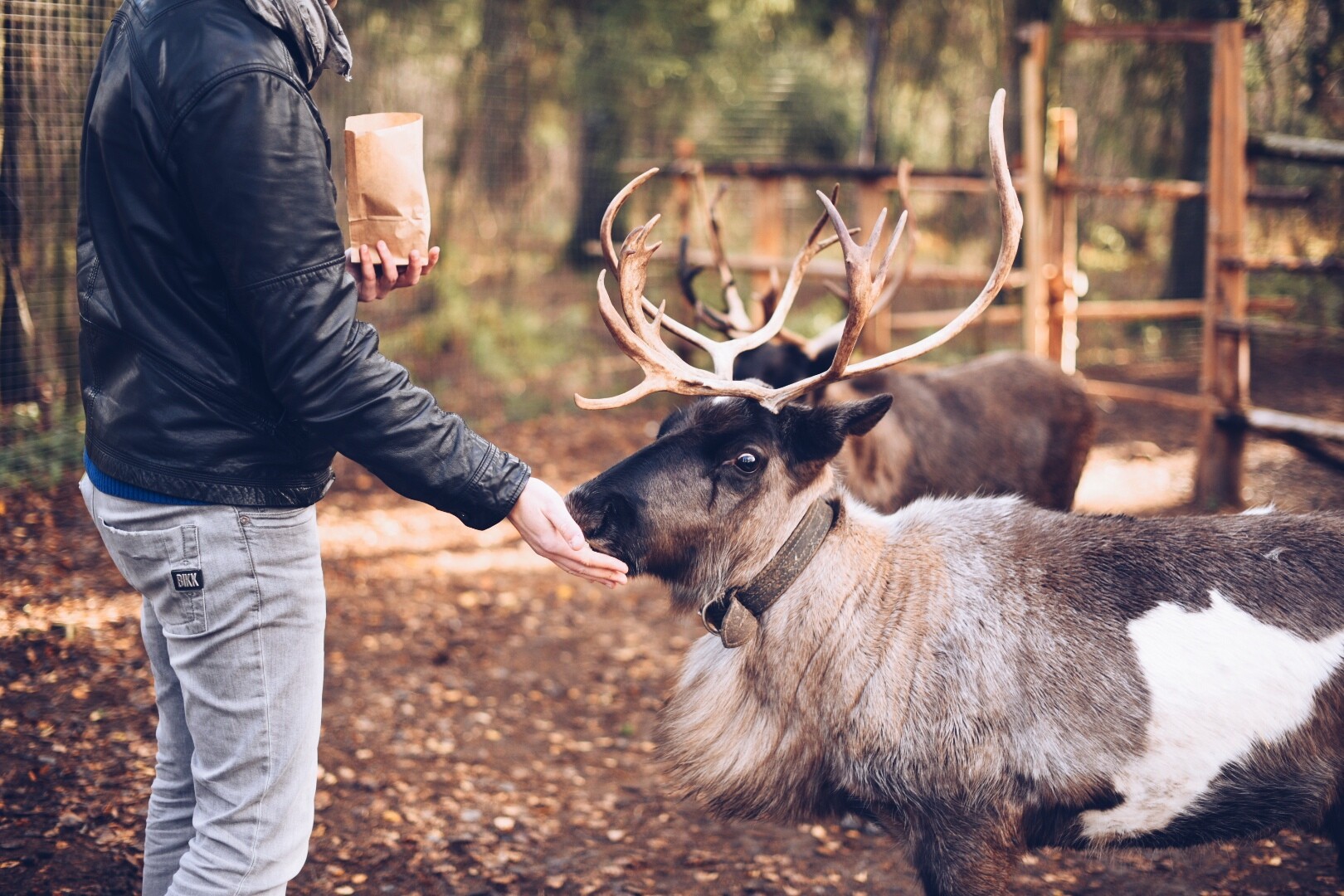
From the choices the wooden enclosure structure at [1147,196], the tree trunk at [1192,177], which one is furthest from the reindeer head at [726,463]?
the tree trunk at [1192,177]

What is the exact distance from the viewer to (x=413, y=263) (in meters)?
2.04

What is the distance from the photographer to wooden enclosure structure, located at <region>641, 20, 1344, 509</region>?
5.50 metres

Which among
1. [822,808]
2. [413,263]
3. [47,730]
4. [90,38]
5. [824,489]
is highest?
[90,38]

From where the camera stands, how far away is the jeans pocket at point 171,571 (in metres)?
1.76

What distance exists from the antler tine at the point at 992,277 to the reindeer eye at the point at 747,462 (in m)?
0.14

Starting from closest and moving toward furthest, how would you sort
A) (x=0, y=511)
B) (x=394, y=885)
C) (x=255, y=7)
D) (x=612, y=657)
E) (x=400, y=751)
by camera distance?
(x=255, y=7) < (x=394, y=885) < (x=400, y=751) < (x=612, y=657) < (x=0, y=511)

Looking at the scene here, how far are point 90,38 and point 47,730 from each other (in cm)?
361

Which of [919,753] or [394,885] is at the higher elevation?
[919,753]

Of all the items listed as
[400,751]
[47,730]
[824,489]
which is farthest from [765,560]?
[47,730]

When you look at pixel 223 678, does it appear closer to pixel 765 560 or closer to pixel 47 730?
pixel 765 560

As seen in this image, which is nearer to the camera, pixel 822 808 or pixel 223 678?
pixel 223 678

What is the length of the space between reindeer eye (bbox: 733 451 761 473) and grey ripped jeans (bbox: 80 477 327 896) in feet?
3.46

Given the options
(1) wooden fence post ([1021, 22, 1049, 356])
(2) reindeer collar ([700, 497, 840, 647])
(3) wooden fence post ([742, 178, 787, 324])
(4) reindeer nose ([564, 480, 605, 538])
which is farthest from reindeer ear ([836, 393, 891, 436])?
(3) wooden fence post ([742, 178, 787, 324])

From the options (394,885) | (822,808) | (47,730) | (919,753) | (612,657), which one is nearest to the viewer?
(919,753)
